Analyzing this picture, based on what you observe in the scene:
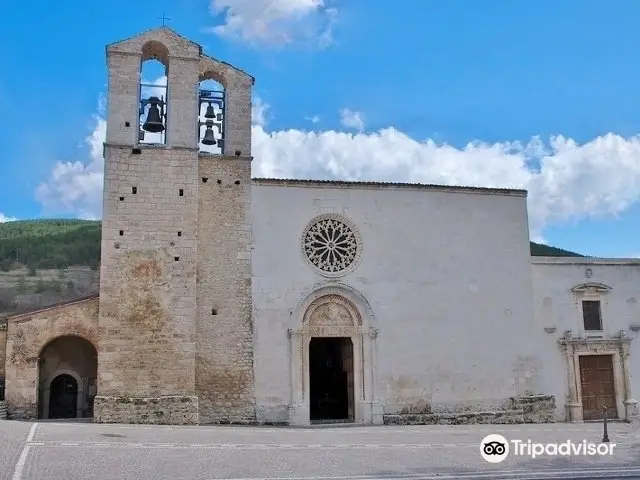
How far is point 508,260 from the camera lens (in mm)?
20703

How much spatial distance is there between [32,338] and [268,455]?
28.6ft

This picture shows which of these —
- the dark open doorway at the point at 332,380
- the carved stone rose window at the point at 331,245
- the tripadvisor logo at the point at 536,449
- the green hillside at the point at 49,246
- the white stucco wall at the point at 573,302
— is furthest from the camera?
the green hillside at the point at 49,246

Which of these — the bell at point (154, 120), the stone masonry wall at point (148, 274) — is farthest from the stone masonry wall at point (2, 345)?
the bell at point (154, 120)

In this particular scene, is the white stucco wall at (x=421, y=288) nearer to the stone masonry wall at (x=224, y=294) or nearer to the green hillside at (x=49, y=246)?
the stone masonry wall at (x=224, y=294)

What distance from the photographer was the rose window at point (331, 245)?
19.1 metres

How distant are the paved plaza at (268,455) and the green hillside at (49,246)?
43.6 meters

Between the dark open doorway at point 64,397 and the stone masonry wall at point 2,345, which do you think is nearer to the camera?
the stone masonry wall at point 2,345

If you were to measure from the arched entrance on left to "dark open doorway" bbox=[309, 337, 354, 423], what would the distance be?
21.8 ft

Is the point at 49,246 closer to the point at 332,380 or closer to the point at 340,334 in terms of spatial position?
the point at 332,380

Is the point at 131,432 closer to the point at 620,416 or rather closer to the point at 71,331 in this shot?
the point at 71,331

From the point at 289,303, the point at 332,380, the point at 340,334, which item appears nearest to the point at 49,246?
the point at 332,380

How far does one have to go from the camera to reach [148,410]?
54.8ft

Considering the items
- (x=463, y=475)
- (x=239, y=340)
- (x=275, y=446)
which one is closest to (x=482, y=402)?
(x=239, y=340)

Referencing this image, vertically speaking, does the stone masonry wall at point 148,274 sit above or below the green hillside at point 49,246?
below
